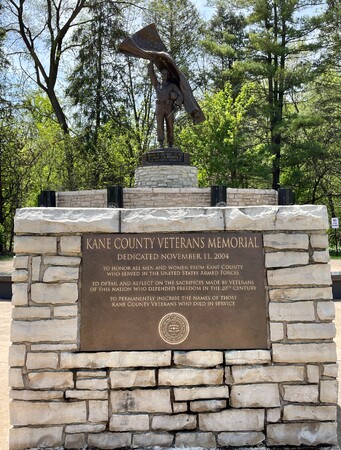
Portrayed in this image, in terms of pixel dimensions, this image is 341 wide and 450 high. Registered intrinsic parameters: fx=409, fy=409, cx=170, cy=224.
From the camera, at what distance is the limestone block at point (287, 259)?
10.4ft

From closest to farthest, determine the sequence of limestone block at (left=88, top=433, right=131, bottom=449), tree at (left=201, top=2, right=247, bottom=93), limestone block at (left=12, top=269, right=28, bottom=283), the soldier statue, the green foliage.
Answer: limestone block at (left=88, top=433, right=131, bottom=449), limestone block at (left=12, top=269, right=28, bottom=283), the soldier statue, the green foliage, tree at (left=201, top=2, right=247, bottom=93)

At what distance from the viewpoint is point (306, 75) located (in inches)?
811

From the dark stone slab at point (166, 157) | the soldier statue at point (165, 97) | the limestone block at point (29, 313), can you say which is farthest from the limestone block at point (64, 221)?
the soldier statue at point (165, 97)

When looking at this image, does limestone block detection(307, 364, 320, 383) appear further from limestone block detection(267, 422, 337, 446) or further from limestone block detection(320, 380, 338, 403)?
limestone block detection(267, 422, 337, 446)

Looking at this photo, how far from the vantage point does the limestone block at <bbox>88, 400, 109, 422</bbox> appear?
3.05 metres

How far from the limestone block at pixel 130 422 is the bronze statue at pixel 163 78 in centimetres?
1052

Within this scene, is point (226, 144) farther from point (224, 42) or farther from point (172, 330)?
point (172, 330)

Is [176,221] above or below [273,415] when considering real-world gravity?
above

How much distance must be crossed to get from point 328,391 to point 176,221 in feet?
5.63

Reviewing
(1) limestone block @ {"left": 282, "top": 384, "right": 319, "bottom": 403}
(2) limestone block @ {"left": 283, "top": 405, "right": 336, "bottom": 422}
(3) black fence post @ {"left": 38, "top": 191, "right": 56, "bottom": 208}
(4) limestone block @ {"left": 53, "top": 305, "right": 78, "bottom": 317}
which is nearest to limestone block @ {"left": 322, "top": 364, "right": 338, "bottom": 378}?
(1) limestone block @ {"left": 282, "top": 384, "right": 319, "bottom": 403}

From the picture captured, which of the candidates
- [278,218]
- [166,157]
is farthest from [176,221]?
[166,157]

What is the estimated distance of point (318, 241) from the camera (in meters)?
3.18

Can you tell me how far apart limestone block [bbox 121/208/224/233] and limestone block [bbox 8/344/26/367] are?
1.17 metres

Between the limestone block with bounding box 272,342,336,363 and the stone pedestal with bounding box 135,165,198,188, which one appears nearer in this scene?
the limestone block with bounding box 272,342,336,363
